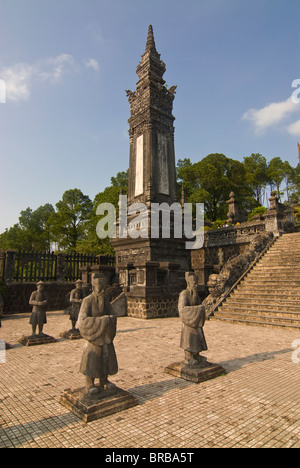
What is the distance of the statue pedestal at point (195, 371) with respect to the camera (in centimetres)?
457

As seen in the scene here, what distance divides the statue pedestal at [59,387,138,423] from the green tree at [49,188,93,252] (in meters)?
28.4

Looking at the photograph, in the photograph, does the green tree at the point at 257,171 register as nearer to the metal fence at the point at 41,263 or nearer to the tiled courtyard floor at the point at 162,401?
the metal fence at the point at 41,263

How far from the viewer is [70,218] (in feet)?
110

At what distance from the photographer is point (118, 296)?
12555 mm

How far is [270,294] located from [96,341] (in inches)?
351

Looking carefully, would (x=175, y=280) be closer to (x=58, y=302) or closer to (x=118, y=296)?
(x=118, y=296)

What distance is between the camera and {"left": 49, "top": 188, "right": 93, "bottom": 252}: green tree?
108 feet

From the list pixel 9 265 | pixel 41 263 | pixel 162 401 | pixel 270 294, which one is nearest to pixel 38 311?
pixel 162 401

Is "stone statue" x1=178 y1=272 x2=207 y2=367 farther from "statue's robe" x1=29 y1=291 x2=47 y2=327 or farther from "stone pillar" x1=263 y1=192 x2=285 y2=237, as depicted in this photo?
"stone pillar" x1=263 y1=192 x2=285 y2=237

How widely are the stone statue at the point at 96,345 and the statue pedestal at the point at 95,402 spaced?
0.29 feet

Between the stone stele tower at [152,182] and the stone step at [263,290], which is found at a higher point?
the stone stele tower at [152,182]

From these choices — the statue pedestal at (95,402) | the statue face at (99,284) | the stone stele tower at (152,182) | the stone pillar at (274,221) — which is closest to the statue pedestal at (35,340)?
the statue pedestal at (95,402)

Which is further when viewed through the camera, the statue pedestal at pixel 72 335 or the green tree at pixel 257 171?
the green tree at pixel 257 171

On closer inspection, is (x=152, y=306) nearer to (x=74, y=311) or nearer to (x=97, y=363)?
(x=74, y=311)
